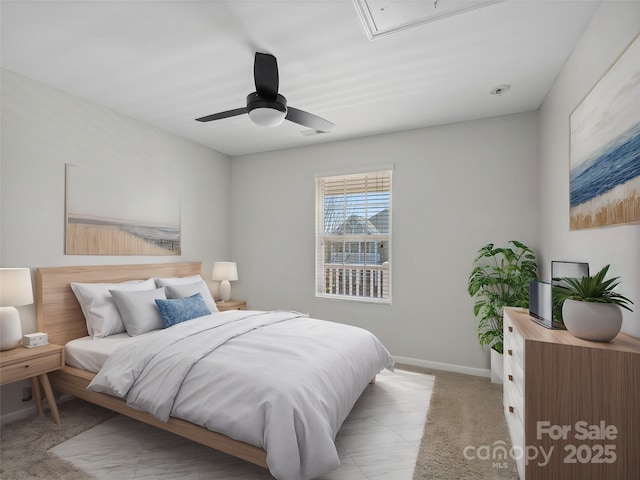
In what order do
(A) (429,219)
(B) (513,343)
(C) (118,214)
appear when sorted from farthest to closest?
(A) (429,219)
(C) (118,214)
(B) (513,343)

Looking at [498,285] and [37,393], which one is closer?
[37,393]

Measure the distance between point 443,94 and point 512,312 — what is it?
1941 millimetres

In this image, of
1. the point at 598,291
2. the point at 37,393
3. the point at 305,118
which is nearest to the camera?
the point at 598,291

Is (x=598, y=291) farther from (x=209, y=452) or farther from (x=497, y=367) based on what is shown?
(x=209, y=452)

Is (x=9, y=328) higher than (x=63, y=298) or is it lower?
lower

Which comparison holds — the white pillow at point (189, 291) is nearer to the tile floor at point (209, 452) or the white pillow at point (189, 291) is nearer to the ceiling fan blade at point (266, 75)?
the tile floor at point (209, 452)

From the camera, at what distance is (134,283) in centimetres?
332

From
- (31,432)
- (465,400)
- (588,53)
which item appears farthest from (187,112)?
(465,400)

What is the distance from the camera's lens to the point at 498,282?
3.17 meters

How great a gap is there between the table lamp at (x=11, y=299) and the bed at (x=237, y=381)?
1.00 feet

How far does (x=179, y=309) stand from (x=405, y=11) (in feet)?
9.58

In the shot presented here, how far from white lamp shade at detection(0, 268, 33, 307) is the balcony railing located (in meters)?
3.00

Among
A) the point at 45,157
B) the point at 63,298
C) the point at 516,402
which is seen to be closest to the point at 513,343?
the point at 516,402

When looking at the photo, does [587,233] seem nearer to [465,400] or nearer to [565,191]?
[565,191]
